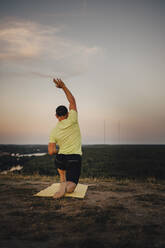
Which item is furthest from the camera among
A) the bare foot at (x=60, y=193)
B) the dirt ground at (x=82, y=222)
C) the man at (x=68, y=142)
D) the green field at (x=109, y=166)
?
the green field at (x=109, y=166)

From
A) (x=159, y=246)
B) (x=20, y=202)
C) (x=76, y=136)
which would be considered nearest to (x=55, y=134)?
(x=76, y=136)

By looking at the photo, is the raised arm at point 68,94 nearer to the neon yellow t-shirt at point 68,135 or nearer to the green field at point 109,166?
the neon yellow t-shirt at point 68,135

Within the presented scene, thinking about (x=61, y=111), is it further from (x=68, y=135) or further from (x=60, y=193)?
(x=60, y=193)

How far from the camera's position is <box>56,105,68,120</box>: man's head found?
4.29 m

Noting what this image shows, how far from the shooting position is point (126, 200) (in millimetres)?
4008

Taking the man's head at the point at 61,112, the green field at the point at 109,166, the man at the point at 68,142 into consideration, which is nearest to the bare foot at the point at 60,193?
the man at the point at 68,142

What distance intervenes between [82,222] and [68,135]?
1923 mm

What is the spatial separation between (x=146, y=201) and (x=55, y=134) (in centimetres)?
226

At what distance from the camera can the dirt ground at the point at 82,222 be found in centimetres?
217

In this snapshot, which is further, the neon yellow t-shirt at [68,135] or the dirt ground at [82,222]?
the neon yellow t-shirt at [68,135]

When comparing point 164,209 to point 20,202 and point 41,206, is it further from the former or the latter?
point 20,202

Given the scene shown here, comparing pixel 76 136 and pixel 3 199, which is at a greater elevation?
pixel 76 136

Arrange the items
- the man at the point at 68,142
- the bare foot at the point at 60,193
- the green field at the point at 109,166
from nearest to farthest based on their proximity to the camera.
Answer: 1. the bare foot at the point at 60,193
2. the man at the point at 68,142
3. the green field at the point at 109,166

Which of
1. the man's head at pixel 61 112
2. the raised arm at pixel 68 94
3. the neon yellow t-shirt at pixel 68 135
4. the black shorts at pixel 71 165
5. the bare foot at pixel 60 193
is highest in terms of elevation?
the raised arm at pixel 68 94
